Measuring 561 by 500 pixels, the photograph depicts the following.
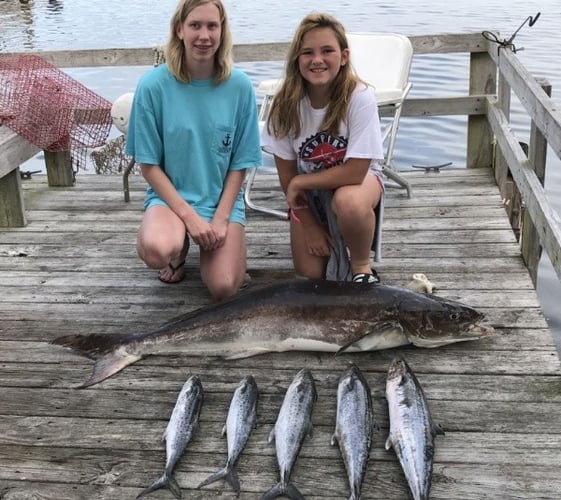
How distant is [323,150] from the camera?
3629 millimetres

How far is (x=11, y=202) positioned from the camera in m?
5.02

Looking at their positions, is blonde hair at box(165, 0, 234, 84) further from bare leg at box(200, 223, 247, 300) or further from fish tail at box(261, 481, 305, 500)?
fish tail at box(261, 481, 305, 500)

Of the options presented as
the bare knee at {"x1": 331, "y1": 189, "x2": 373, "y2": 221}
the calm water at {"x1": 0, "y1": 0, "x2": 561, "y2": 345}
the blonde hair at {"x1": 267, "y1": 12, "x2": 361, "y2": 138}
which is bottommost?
the calm water at {"x1": 0, "y1": 0, "x2": 561, "y2": 345}

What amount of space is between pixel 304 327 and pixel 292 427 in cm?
68

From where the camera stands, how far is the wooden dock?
2.49 m

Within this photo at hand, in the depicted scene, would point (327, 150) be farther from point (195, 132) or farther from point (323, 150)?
point (195, 132)

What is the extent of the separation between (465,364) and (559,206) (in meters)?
5.06

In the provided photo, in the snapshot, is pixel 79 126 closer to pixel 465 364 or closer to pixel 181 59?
pixel 181 59

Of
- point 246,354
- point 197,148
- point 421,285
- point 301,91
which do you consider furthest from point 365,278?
point 197,148

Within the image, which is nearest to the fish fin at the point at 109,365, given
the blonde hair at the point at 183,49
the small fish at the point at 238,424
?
the small fish at the point at 238,424

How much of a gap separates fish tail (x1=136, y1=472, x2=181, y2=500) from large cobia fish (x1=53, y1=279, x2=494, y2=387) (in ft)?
2.79

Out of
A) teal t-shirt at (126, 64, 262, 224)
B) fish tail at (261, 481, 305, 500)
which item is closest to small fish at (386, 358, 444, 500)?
fish tail at (261, 481, 305, 500)

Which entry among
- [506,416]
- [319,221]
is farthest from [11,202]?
[506,416]

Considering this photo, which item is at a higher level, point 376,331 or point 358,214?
point 358,214
